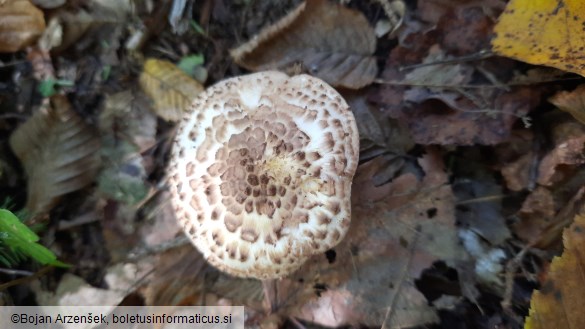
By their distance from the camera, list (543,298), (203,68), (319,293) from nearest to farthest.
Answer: (543,298), (319,293), (203,68)

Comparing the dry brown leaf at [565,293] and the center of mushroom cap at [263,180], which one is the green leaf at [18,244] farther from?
the dry brown leaf at [565,293]

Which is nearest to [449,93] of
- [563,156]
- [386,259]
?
[563,156]

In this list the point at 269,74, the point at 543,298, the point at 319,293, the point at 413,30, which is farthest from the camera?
the point at 413,30

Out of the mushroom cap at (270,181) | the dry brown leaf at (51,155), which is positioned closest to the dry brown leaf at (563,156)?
the mushroom cap at (270,181)

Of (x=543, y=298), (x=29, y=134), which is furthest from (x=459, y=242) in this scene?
(x=29, y=134)

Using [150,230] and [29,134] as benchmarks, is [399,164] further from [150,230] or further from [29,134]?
[29,134]

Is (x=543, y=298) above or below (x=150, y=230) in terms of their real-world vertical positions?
above
